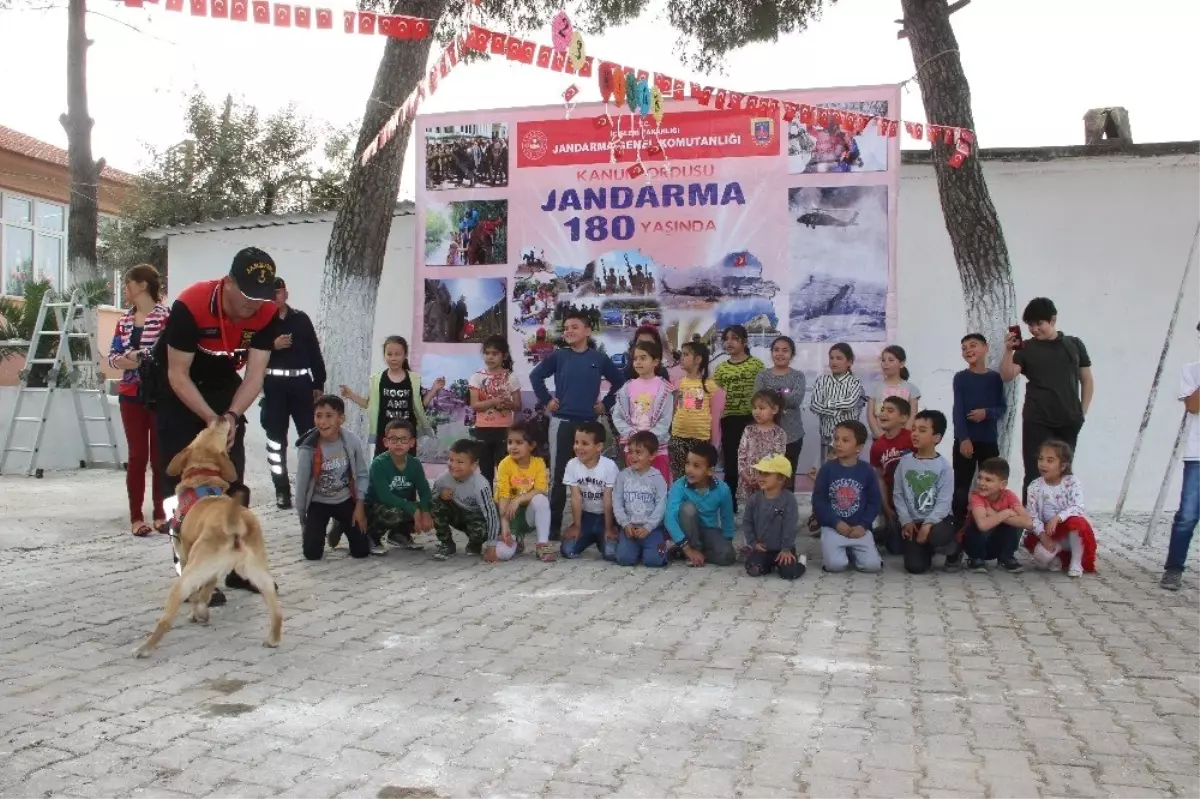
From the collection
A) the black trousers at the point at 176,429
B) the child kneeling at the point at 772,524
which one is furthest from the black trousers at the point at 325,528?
the child kneeling at the point at 772,524

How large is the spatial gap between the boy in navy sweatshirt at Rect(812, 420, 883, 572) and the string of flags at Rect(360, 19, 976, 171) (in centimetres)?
251

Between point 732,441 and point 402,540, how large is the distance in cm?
268

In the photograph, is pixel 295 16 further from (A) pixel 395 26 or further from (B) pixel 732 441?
(B) pixel 732 441

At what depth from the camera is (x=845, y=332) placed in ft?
29.0

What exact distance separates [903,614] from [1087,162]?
5.42 metres

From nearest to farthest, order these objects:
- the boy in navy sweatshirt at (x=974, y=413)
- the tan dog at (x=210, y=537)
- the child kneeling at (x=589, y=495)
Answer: the tan dog at (x=210, y=537)
the child kneeling at (x=589, y=495)
the boy in navy sweatshirt at (x=974, y=413)

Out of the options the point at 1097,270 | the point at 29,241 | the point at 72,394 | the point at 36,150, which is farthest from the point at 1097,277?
the point at 36,150

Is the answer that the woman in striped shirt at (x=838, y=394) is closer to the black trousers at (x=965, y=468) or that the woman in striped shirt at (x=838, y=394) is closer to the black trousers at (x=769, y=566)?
the black trousers at (x=965, y=468)

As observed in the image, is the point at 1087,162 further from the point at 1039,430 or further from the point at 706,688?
the point at 706,688

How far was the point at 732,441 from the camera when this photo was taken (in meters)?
8.70

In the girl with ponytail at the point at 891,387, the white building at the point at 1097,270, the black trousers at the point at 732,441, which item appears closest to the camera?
the girl with ponytail at the point at 891,387

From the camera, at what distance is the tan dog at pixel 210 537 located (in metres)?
4.84

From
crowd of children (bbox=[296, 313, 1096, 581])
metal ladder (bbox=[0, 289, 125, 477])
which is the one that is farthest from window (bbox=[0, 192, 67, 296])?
crowd of children (bbox=[296, 313, 1096, 581])

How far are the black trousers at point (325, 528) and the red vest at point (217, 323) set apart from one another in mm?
1858
